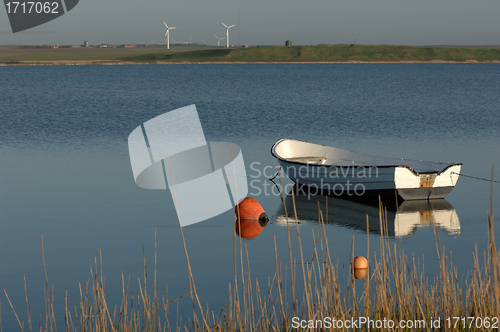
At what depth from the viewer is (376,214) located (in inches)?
501

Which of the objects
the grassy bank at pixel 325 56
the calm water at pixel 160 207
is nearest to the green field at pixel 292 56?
the grassy bank at pixel 325 56

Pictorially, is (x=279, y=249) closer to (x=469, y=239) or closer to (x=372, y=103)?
(x=469, y=239)

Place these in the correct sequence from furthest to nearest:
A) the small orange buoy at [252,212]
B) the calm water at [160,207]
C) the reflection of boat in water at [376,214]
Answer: the small orange buoy at [252,212], the reflection of boat in water at [376,214], the calm water at [160,207]

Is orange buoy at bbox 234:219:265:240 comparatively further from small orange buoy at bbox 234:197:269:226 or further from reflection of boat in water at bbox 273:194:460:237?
reflection of boat in water at bbox 273:194:460:237

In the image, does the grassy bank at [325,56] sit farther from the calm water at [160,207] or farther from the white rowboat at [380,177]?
the white rowboat at [380,177]

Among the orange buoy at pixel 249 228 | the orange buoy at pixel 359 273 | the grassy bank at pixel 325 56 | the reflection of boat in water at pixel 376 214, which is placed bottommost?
the reflection of boat in water at pixel 376 214

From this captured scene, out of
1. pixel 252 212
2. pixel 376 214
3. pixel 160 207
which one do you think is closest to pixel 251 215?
pixel 252 212

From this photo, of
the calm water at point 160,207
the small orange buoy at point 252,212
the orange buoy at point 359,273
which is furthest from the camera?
the small orange buoy at point 252,212

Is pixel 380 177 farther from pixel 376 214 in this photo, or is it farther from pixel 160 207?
pixel 160 207

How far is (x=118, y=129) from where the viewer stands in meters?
31.9

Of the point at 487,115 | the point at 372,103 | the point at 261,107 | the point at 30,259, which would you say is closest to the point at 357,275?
the point at 30,259

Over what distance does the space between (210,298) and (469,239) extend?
17.2 ft

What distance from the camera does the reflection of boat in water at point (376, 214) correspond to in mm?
11555

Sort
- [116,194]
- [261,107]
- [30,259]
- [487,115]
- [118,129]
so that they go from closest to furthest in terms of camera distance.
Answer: [30,259] < [116,194] < [118,129] < [487,115] < [261,107]
